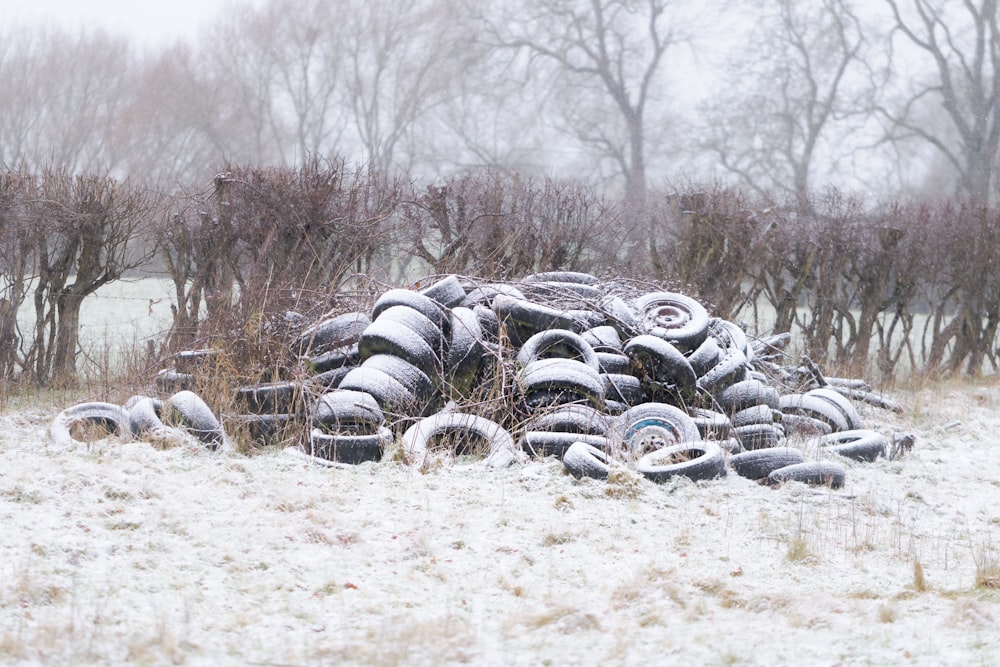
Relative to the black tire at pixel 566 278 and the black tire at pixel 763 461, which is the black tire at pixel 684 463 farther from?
the black tire at pixel 566 278

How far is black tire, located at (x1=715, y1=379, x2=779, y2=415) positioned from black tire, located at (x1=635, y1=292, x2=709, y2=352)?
52cm

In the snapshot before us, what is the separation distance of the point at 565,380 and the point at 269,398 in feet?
6.99

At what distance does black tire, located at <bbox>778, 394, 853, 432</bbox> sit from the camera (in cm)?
855

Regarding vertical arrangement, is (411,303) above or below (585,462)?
above

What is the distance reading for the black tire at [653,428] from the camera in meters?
7.17

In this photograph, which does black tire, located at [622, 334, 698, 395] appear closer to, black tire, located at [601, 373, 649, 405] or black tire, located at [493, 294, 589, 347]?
black tire, located at [601, 373, 649, 405]

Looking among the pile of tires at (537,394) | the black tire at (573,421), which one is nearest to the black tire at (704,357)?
the pile of tires at (537,394)

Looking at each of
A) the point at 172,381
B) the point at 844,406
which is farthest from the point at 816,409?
the point at 172,381

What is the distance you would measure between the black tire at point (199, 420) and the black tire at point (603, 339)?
3006mm

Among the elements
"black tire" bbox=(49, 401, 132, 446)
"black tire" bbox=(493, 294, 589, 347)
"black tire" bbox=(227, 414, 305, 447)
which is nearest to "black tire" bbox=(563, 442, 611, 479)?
"black tire" bbox=(493, 294, 589, 347)

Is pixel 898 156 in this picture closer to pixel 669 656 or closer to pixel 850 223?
pixel 850 223

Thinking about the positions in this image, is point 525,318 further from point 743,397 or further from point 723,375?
point 743,397

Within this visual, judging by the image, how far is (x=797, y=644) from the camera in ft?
12.2

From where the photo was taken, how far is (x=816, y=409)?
8.59m
